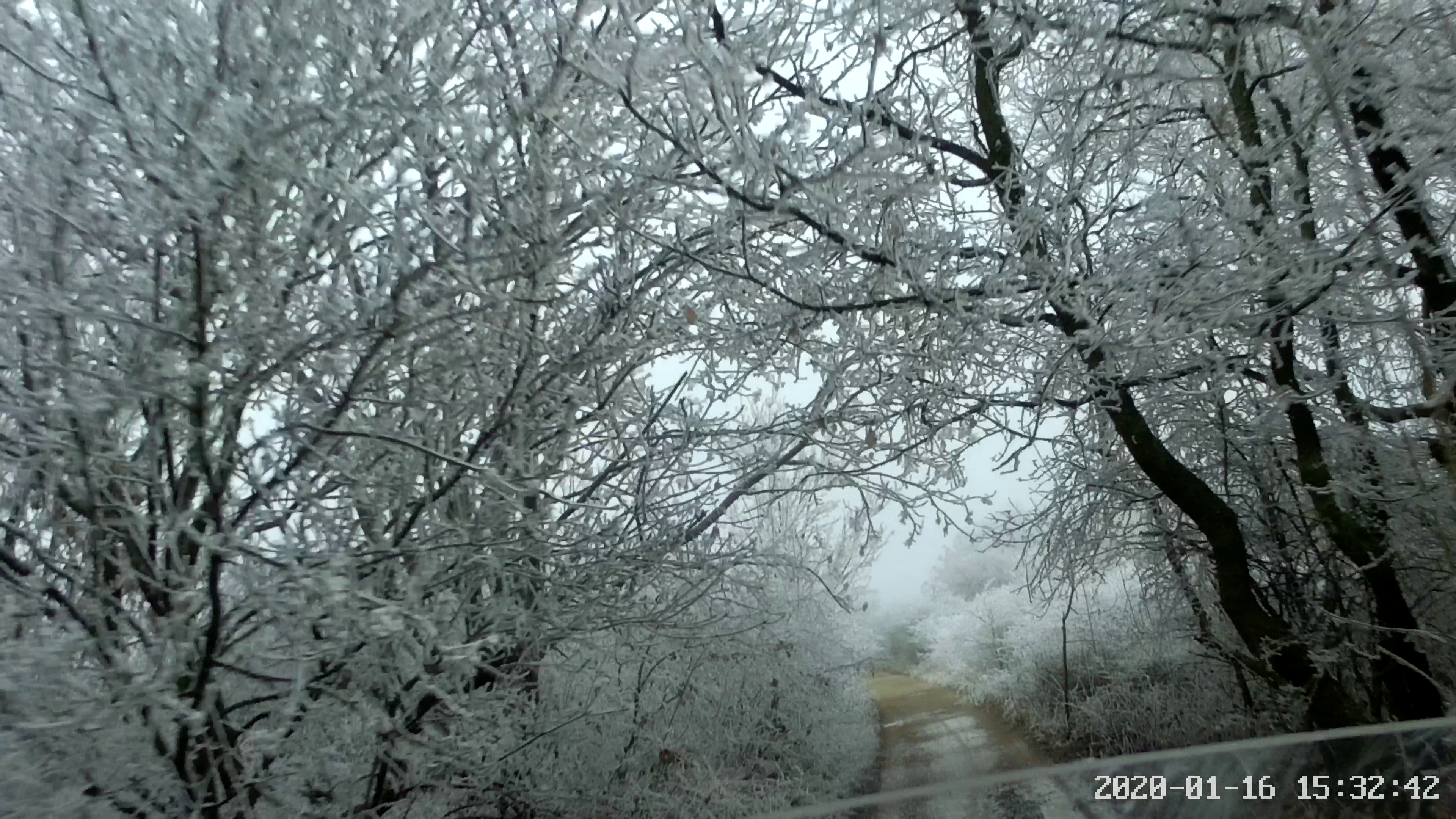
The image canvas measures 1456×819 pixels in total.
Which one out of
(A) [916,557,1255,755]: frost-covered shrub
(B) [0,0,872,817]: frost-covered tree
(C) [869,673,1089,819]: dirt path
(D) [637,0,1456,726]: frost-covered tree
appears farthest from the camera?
(A) [916,557,1255,755]: frost-covered shrub

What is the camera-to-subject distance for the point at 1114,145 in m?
2.68

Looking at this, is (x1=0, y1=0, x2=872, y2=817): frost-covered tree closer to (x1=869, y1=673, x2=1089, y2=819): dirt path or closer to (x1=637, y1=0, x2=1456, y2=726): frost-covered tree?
(x1=637, y1=0, x2=1456, y2=726): frost-covered tree

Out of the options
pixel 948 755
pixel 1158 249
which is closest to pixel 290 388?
pixel 1158 249

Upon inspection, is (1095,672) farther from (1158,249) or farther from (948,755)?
(1158,249)

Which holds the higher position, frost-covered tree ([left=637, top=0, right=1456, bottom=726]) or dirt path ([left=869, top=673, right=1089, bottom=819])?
frost-covered tree ([left=637, top=0, right=1456, bottom=726])

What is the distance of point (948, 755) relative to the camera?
3.27 meters

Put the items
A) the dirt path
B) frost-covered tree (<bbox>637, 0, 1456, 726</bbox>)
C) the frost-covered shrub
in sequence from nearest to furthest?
the dirt path < frost-covered tree (<bbox>637, 0, 1456, 726</bbox>) < the frost-covered shrub

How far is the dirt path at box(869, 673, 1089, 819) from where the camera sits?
1.22 m

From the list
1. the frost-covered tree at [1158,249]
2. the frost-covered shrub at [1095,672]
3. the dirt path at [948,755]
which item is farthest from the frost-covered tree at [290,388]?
the frost-covered shrub at [1095,672]

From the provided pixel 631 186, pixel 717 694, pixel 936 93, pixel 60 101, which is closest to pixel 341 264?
pixel 60 101

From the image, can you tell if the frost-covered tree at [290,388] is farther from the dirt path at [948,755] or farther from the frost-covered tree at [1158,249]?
the dirt path at [948,755]

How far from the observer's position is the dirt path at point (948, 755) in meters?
1.22

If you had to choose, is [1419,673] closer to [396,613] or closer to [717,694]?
[717,694]

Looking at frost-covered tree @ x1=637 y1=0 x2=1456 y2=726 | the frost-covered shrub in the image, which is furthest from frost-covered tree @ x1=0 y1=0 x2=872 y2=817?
the frost-covered shrub
